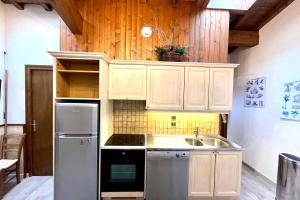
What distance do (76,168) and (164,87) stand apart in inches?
68.7

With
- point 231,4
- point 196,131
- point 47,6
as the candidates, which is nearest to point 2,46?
point 47,6

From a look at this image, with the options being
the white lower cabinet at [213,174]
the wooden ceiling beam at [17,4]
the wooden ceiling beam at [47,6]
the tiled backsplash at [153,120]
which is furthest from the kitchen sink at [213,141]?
the wooden ceiling beam at [17,4]

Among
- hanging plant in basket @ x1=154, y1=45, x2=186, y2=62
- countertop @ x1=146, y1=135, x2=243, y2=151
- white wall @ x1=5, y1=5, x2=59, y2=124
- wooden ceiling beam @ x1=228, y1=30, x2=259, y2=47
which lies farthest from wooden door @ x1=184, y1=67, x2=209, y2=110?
white wall @ x1=5, y1=5, x2=59, y2=124

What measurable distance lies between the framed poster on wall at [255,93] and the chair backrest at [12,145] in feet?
15.7

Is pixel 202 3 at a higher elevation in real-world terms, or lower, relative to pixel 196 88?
higher

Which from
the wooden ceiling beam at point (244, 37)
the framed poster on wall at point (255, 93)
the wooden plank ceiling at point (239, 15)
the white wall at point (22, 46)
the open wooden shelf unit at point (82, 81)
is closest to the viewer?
Result: the wooden plank ceiling at point (239, 15)

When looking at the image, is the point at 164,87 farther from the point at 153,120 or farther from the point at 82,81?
the point at 82,81

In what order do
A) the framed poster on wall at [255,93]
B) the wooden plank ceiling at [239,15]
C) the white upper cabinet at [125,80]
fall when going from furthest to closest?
1. the framed poster on wall at [255,93]
2. the white upper cabinet at [125,80]
3. the wooden plank ceiling at [239,15]

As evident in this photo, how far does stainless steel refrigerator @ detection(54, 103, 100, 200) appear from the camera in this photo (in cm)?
260

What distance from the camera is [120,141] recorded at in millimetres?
2914

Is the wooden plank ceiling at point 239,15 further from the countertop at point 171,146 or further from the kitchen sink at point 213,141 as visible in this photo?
the kitchen sink at point 213,141

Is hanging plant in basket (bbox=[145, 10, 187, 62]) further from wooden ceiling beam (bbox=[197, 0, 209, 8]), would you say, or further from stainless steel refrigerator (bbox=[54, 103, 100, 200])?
stainless steel refrigerator (bbox=[54, 103, 100, 200])

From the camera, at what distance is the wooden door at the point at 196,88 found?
302cm

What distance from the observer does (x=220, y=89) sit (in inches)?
120
